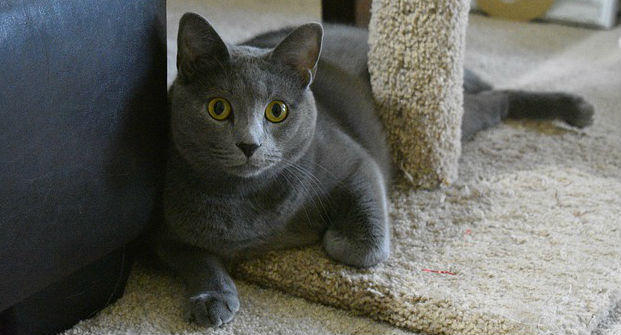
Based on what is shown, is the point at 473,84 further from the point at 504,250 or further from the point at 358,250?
the point at 358,250

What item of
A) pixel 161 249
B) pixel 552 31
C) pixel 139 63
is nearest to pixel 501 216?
pixel 161 249

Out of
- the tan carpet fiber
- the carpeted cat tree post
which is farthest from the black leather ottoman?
the carpeted cat tree post

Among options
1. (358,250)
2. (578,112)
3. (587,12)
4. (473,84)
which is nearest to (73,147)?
(358,250)

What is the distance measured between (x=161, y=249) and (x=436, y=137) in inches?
23.7

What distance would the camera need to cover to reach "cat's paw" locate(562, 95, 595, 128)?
6.13ft

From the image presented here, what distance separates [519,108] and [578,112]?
14cm

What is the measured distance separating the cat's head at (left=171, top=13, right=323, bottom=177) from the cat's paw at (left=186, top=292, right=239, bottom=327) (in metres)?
0.21

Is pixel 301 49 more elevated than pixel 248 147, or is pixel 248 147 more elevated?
pixel 301 49

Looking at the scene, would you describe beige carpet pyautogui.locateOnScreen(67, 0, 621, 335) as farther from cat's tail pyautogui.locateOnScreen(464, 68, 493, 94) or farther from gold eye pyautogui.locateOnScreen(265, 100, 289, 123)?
gold eye pyautogui.locateOnScreen(265, 100, 289, 123)

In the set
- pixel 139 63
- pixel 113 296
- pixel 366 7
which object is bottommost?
pixel 113 296

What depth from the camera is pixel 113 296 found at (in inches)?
53.3

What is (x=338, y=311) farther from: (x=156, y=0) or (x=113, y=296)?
(x=156, y=0)

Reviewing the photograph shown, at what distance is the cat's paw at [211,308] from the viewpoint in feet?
4.07

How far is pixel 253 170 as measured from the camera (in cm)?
123
